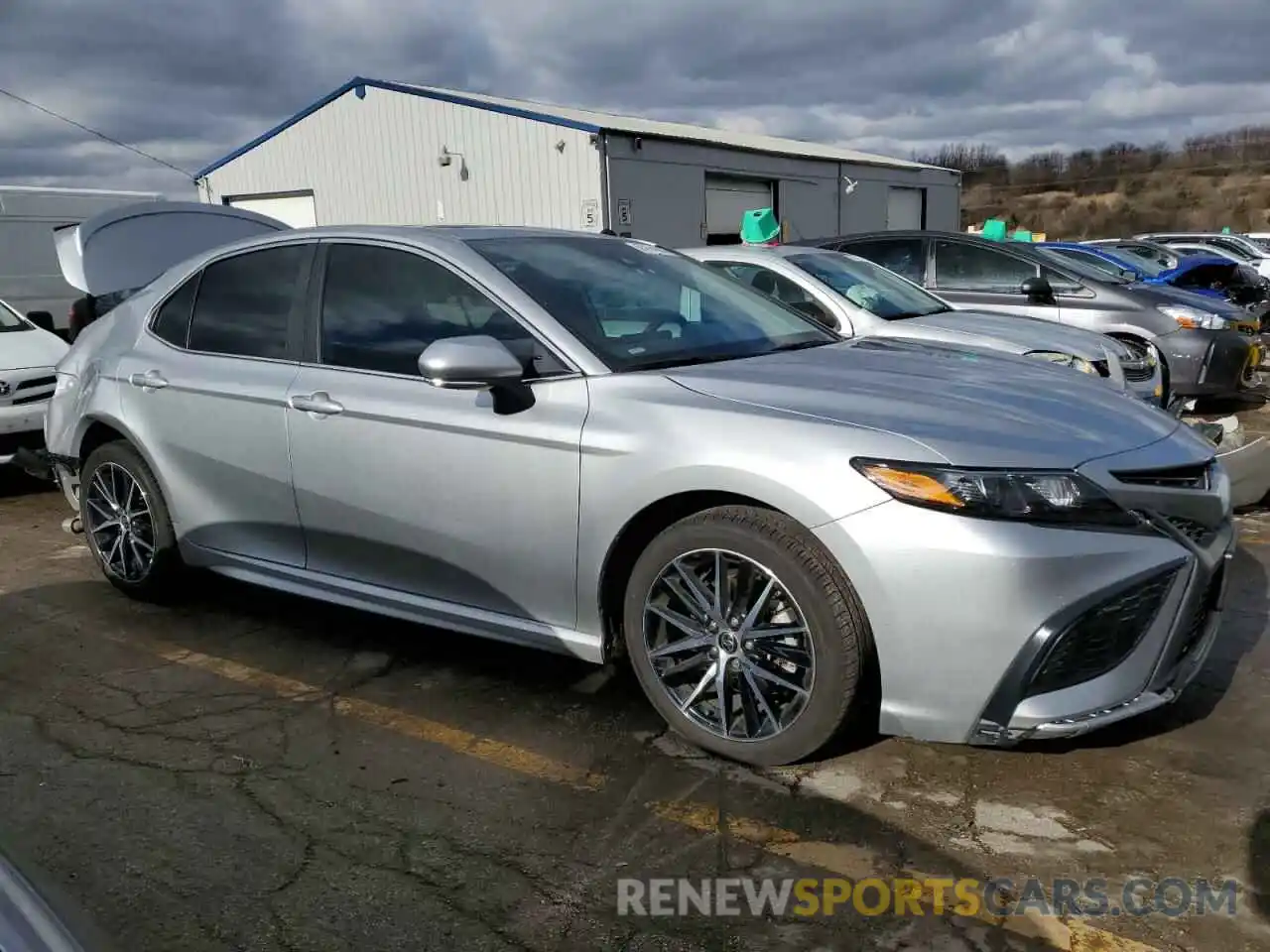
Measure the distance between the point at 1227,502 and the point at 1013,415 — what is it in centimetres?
76

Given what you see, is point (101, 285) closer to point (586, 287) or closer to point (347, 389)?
point (347, 389)

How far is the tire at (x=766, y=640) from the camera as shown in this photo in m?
2.75

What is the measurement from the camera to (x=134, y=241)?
6.66 metres

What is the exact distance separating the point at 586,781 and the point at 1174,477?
186 centimetres

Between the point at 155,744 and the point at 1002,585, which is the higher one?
the point at 1002,585

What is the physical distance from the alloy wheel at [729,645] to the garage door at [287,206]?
22.6 meters

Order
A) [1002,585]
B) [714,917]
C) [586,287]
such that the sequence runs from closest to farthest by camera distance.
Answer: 1. [714,917]
2. [1002,585]
3. [586,287]

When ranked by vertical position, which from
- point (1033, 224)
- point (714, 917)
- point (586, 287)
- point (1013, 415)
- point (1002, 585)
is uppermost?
point (1033, 224)

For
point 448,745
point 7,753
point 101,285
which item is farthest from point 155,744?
point 101,285

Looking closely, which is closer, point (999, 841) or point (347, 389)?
point (999, 841)

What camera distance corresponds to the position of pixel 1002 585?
2.56 meters

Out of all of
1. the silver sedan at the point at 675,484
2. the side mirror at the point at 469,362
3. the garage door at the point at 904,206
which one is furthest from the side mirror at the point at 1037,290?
the garage door at the point at 904,206

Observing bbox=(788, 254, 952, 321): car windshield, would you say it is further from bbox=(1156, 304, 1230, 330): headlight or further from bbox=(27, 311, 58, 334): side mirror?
bbox=(27, 311, 58, 334): side mirror

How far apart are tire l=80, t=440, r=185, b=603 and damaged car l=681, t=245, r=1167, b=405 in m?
3.44
